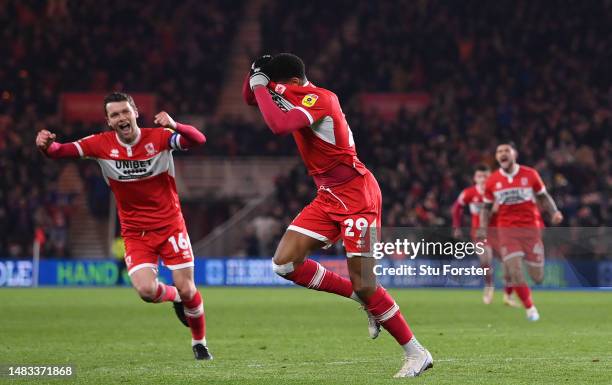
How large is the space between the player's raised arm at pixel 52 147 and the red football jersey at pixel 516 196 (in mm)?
7892

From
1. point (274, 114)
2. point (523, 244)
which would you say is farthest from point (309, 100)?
point (523, 244)

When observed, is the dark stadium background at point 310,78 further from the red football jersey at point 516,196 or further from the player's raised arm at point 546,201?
the player's raised arm at point 546,201

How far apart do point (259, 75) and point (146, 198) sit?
2368 mm

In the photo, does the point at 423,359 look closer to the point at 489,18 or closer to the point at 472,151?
the point at 472,151

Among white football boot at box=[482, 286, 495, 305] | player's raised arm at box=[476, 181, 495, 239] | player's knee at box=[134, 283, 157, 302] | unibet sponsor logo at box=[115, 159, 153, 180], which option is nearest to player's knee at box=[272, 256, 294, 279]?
player's knee at box=[134, 283, 157, 302]

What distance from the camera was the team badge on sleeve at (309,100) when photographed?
8.63 meters

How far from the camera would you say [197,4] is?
37.8 meters

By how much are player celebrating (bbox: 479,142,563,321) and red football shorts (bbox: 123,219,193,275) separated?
22.0ft

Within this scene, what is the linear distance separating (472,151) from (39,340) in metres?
19.5

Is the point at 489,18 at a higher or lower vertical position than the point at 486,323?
higher

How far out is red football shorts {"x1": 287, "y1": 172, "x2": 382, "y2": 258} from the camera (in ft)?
29.0

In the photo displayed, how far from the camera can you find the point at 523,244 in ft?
53.9

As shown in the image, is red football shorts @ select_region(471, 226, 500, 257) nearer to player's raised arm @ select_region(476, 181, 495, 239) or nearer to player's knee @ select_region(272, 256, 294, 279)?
player's raised arm @ select_region(476, 181, 495, 239)

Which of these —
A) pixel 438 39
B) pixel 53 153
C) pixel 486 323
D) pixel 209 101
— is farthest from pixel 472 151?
pixel 53 153
